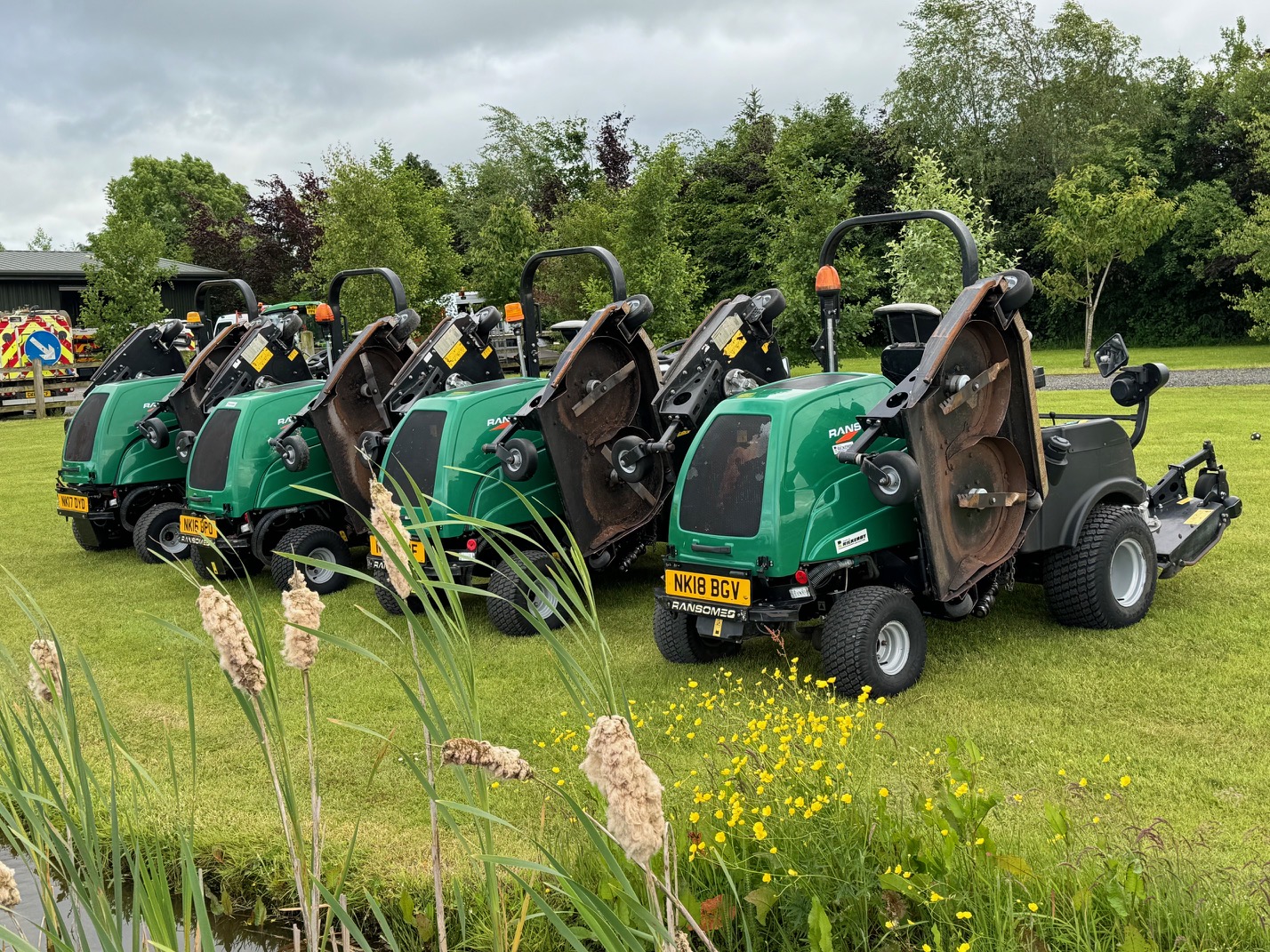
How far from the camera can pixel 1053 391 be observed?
771 inches

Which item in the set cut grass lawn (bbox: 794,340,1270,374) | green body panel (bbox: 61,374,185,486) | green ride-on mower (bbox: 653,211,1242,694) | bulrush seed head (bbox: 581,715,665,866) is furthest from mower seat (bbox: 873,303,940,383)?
cut grass lawn (bbox: 794,340,1270,374)

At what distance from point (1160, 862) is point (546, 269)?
2341 centimetres

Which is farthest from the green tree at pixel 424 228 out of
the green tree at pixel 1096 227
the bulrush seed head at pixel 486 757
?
the bulrush seed head at pixel 486 757

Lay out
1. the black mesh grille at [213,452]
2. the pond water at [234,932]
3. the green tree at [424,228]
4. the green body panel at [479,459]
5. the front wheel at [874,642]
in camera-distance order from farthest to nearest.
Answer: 1. the green tree at [424,228]
2. the black mesh grille at [213,452]
3. the green body panel at [479,459]
4. the front wheel at [874,642]
5. the pond water at [234,932]

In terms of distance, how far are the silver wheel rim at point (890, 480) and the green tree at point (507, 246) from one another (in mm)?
21184

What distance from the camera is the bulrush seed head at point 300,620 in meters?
1.63

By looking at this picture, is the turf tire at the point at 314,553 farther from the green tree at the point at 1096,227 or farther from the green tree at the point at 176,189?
the green tree at the point at 176,189

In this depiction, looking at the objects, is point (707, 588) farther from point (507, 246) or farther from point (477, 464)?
point (507, 246)

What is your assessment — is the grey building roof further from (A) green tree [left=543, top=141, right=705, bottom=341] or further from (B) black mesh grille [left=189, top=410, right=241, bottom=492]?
(B) black mesh grille [left=189, top=410, right=241, bottom=492]

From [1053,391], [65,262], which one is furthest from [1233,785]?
[65,262]

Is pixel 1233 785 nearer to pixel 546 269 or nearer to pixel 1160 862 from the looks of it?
pixel 1160 862

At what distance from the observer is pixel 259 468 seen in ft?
28.0

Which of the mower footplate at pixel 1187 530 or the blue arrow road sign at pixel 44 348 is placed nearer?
the mower footplate at pixel 1187 530

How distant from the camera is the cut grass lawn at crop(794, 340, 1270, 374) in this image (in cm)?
2428
